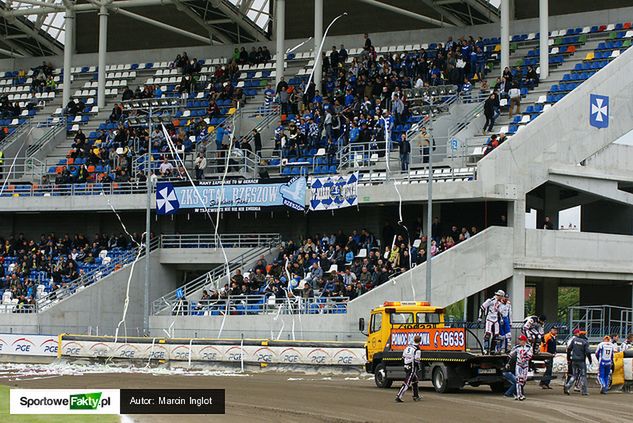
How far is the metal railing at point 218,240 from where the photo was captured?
52812 millimetres

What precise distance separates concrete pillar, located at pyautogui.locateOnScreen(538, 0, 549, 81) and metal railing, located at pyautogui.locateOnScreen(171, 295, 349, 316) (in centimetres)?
1363

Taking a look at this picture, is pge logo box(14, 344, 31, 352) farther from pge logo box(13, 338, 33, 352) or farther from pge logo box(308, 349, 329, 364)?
pge logo box(308, 349, 329, 364)

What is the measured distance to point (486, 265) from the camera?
45094 millimetres

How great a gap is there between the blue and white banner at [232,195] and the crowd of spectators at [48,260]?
3750 mm

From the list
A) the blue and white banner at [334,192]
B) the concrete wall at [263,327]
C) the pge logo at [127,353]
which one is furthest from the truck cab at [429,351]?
the blue and white banner at [334,192]

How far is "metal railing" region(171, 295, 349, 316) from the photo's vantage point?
1764 inches

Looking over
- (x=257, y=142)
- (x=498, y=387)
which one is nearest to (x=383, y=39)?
(x=257, y=142)

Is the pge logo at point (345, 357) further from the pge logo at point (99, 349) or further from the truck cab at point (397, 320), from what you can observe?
the pge logo at point (99, 349)

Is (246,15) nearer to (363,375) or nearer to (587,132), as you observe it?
(587,132)

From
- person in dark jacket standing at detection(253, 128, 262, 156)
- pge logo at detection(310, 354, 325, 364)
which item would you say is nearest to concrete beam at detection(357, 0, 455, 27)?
person in dark jacket standing at detection(253, 128, 262, 156)

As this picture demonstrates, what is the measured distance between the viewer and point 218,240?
5384 centimetres

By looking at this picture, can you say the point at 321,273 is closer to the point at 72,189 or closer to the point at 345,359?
the point at 345,359

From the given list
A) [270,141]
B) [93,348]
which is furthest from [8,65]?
[93,348]

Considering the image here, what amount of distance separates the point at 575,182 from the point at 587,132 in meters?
1.98
